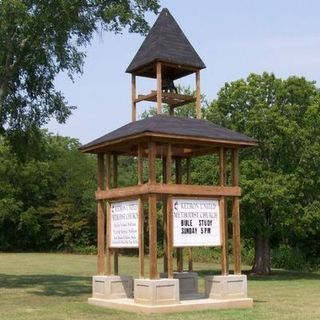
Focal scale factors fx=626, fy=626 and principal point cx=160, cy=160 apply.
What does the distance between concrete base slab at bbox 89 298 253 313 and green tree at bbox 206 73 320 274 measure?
10535 mm

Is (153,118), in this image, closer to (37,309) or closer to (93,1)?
(37,309)

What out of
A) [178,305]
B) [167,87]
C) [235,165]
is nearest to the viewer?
[178,305]

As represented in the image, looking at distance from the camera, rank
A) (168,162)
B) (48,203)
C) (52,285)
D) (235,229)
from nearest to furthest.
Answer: (168,162), (235,229), (52,285), (48,203)

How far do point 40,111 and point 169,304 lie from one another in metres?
11.8

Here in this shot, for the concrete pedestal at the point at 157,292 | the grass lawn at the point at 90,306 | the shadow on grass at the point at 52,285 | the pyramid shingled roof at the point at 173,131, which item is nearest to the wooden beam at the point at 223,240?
the grass lawn at the point at 90,306

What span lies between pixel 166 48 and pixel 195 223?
465 cm

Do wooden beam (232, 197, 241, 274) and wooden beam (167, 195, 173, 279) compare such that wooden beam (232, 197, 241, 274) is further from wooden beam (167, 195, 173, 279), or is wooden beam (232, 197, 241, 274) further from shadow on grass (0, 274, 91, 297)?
shadow on grass (0, 274, 91, 297)

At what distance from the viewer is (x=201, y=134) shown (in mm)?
14969

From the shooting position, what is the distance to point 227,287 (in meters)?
15.1

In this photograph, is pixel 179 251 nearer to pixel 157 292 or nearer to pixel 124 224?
pixel 124 224

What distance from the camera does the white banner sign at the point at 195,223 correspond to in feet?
48.5

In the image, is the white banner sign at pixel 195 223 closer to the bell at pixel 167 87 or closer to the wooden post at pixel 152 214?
the wooden post at pixel 152 214

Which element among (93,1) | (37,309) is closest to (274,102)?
(93,1)

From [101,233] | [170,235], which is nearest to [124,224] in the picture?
[101,233]
